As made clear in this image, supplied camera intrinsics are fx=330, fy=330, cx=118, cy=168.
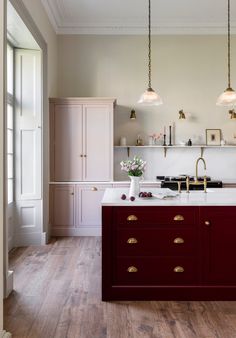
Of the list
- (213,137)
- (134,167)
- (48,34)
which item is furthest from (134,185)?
(48,34)

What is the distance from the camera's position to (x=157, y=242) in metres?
3.00

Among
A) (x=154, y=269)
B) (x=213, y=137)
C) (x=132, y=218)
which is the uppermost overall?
(x=213, y=137)

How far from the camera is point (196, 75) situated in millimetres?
5875

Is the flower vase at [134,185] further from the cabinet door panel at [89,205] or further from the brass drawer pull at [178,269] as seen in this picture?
the cabinet door panel at [89,205]

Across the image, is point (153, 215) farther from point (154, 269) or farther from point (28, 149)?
point (28, 149)

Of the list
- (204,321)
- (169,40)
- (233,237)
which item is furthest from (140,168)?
(169,40)

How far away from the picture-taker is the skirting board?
4840 millimetres

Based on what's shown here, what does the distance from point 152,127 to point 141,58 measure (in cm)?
125

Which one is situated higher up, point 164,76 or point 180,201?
point 164,76

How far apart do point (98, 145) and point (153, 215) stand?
102 inches

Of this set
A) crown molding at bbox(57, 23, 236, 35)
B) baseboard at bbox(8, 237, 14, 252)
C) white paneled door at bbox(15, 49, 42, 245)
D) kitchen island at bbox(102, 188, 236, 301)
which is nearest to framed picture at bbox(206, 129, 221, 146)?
crown molding at bbox(57, 23, 236, 35)

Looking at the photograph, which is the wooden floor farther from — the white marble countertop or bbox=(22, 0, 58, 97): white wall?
Result: bbox=(22, 0, 58, 97): white wall

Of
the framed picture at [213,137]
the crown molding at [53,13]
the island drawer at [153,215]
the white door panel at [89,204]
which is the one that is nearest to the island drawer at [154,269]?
the island drawer at [153,215]

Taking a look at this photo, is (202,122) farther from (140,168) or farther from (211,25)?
(140,168)
